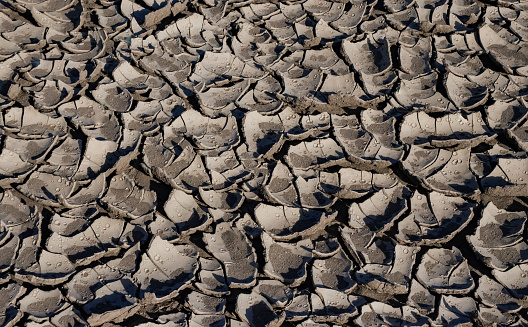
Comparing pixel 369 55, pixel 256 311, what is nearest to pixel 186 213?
pixel 256 311

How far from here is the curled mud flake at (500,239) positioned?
2260mm

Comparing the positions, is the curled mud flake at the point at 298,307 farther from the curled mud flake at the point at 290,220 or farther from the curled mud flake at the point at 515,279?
the curled mud flake at the point at 515,279

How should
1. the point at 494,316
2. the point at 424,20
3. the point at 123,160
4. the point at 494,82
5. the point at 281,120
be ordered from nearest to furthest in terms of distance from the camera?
the point at 494,316 < the point at 123,160 < the point at 281,120 < the point at 494,82 < the point at 424,20

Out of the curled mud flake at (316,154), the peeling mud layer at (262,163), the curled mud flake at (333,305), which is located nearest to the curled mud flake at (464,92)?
the peeling mud layer at (262,163)

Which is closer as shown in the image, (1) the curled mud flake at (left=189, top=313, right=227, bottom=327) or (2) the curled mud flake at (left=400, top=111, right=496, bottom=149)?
(1) the curled mud flake at (left=189, top=313, right=227, bottom=327)

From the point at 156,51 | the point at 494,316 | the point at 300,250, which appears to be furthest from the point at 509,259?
the point at 156,51

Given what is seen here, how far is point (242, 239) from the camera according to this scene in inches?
89.4

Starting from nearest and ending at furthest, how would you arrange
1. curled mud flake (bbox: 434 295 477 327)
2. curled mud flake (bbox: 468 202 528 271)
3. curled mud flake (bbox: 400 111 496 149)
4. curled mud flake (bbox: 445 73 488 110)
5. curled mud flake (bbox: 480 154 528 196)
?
curled mud flake (bbox: 434 295 477 327), curled mud flake (bbox: 468 202 528 271), curled mud flake (bbox: 480 154 528 196), curled mud flake (bbox: 400 111 496 149), curled mud flake (bbox: 445 73 488 110)

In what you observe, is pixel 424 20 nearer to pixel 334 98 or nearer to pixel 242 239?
pixel 334 98

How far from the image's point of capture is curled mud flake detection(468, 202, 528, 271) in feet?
7.41

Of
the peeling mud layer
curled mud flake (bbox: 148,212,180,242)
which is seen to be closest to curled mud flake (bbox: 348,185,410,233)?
the peeling mud layer

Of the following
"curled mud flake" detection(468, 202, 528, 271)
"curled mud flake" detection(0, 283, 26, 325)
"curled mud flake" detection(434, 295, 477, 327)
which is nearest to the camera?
"curled mud flake" detection(0, 283, 26, 325)

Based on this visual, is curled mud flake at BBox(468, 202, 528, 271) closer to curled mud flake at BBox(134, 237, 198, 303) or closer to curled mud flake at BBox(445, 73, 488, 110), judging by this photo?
curled mud flake at BBox(445, 73, 488, 110)

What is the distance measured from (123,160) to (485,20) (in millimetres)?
2066
